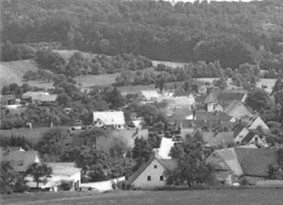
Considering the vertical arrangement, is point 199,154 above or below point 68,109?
below

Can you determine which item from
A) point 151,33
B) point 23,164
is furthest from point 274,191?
point 151,33

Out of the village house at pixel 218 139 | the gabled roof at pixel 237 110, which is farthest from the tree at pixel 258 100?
the village house at pixel 218 139

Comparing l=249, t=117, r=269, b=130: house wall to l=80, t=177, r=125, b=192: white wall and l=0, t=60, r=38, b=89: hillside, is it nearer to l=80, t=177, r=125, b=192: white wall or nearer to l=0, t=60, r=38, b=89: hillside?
l=80, t=177, r=125, b=192: white wall

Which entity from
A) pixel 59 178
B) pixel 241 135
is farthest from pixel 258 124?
pixel 59 178

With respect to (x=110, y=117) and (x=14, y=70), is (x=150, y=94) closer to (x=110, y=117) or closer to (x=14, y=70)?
(x=110, y=117)

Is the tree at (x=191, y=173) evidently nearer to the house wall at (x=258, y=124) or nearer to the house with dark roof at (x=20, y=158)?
the house with dark roof at (x=20, y=158)

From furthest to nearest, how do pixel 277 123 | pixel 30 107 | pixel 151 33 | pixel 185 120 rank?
pixel 151 33
pixel 30 107
pixel 185 120
pixel 277 123

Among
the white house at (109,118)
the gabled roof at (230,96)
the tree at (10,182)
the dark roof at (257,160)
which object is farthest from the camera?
the gabled roof at (230,96)

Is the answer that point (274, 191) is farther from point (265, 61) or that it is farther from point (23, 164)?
point (265, 61)
